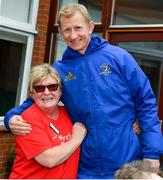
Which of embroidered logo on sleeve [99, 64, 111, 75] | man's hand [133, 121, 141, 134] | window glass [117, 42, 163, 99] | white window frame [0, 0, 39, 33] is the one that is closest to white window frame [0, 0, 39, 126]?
white window frame [0, 0, 39, 33]

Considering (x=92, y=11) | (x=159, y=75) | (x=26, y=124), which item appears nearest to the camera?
(x=26, y=124)

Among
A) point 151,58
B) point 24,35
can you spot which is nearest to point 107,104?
point 151,58

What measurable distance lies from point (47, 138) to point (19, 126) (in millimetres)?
195

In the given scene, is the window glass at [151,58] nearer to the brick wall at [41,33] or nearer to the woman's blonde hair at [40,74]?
the brick wall at [41,33]

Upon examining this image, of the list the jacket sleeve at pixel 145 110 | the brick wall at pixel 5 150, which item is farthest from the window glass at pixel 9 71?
the jacket sleeve at pixel 145 110

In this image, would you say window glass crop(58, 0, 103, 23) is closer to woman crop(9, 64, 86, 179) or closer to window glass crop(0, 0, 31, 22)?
window glass crop(0, 0, 31, 22)

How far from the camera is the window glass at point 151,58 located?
6.35 m

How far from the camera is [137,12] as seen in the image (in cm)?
675

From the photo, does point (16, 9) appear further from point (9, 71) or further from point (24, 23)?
point (9, 71)

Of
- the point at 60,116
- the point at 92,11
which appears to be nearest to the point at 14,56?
the point at 92,11

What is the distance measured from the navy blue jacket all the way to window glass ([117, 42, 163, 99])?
3.55 metres

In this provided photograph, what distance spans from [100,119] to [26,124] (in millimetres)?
472

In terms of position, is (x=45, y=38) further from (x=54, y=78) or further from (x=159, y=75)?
(x=54, y=78)

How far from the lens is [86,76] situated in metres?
2.86
